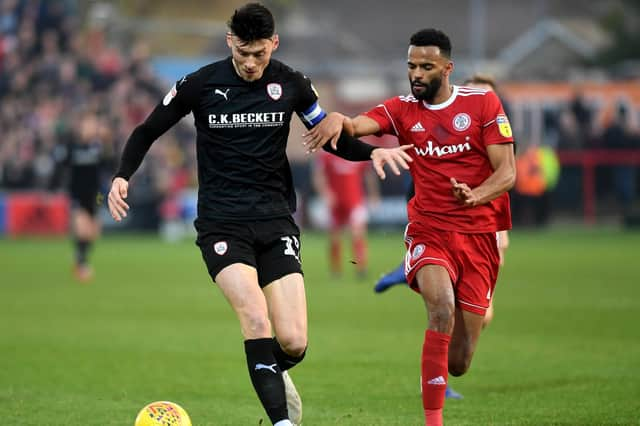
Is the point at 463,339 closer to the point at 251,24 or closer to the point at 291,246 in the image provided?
the point at 291,246

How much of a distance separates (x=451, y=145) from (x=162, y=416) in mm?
2559

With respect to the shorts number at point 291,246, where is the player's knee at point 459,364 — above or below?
below

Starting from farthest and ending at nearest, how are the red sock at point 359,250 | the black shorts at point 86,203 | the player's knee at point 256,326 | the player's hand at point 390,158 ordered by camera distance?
the black shorts at point 86,203, the red sock at point 359,250, the player's hand at point 390,158, the player's knee at point 256,326

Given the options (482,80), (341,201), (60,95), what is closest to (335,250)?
Result: (341,201)

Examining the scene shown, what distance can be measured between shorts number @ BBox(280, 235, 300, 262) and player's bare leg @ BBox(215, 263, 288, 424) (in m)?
0.37

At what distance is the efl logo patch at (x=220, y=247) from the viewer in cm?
738

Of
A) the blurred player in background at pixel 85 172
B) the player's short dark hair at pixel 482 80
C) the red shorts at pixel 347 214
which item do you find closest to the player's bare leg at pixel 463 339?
the player's short dark hair at pixel 482 80

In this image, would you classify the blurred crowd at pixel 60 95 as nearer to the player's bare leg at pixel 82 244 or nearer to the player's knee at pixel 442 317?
the player's bare leg at pixel 82 244

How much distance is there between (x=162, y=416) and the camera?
7.27 metres

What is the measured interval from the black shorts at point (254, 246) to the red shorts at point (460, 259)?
82 centimetres

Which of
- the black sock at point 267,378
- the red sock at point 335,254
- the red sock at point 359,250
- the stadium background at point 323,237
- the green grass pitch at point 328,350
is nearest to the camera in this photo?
the black sock at point 267,378

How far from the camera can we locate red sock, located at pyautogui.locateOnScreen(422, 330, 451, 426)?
735 cm

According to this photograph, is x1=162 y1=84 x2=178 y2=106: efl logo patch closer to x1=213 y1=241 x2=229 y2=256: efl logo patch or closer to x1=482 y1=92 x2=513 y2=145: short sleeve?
x1=213 y1=241 x2=229 y2=256: efl logo patch

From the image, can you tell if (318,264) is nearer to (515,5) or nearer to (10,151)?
(10,151)
